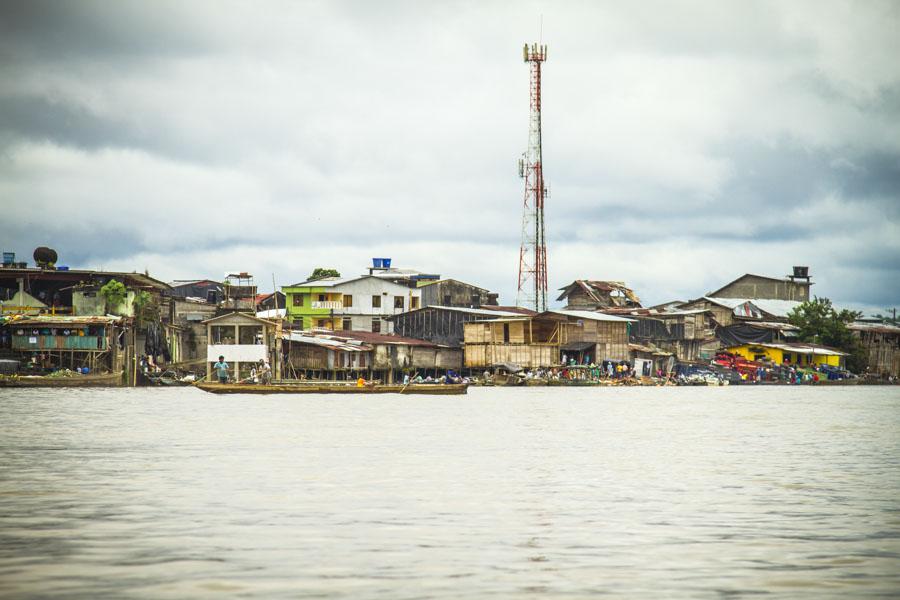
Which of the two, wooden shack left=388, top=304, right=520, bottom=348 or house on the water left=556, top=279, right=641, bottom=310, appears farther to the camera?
house on the water left=556, top=279, right=641, bottom=310

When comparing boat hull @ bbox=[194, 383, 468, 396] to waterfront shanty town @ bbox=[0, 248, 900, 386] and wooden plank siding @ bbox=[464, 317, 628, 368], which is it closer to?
waterfront shanty town @ bbox=[0, 248, 900, 386]

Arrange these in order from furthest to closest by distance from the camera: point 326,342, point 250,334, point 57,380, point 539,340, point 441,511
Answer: point 539,340 < point 326,342 < point 250,334 < point 57,380 < point 441,511

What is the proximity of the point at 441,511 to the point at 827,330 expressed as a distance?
68.2m

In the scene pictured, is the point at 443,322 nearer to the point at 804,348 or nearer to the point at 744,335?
the point at 744,335

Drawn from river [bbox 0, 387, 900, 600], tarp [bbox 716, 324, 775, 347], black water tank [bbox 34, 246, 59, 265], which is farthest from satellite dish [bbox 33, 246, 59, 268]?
tarp [bbox 716, 324, 775, 347]

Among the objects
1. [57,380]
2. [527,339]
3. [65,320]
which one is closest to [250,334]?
[65,320]

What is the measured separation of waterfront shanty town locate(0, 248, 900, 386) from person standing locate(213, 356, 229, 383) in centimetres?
14

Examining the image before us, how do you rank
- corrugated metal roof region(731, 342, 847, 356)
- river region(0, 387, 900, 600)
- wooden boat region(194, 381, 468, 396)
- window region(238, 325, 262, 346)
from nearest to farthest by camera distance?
river region(0, 387, 900, 600) → wooden boat region(194, 381, 468, 396) → window region(238, 325, 262, 346) → corrugated metal roof region(731, 342, 847, 356)

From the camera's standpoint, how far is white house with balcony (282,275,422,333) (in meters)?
72.4

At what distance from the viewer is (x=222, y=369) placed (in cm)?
5278

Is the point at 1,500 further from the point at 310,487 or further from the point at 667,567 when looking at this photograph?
the point at 667,567

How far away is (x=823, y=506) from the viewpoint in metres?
15.8

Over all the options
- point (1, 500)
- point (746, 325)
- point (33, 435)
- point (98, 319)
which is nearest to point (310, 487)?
point (1, 500)

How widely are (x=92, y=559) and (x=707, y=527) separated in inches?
306
